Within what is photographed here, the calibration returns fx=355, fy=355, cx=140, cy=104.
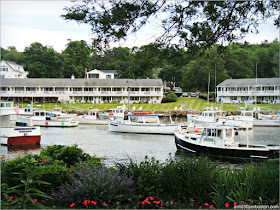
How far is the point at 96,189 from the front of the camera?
761 centimetres

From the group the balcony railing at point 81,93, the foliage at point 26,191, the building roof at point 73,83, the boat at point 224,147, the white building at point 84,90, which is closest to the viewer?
the foliage at point 26,191

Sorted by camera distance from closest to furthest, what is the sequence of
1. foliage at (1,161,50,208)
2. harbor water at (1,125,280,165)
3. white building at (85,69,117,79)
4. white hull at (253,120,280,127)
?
foliage at (1,161,50,208) → harbor water at (1,125,280,165) → white hull at (253,120,280,127) → white building at (85,69,117,79)

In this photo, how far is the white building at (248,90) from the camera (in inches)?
2753

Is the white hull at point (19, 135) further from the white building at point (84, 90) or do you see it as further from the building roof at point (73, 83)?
the building roof at point (73, 83)

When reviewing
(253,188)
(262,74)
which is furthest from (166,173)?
(262,74)

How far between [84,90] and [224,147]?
2342 inches

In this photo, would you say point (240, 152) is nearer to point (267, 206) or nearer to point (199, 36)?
point (199, 36)

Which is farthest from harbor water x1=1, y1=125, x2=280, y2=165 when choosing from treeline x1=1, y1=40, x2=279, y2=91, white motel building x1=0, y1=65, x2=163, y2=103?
white motel building x1=0, y1=65, x2=163, y2=103

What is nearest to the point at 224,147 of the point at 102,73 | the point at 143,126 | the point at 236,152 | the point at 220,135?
the point at 236,152

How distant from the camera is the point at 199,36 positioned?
1152 centimetres

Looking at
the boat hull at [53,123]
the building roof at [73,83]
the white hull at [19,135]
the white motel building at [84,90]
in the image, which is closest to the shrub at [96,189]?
the white hull at [19,135]

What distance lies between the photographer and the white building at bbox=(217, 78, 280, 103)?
69.9 metres

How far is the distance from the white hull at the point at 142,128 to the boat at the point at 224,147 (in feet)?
42.4

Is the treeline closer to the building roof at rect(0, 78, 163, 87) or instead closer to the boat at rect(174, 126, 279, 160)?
the building roof at rect(0, 78, 163, 87)
